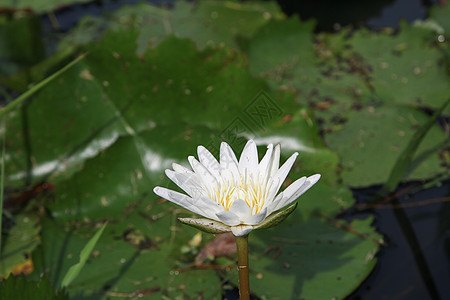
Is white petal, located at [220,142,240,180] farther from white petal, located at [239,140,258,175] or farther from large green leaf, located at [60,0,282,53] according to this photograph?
large green leaf, located at [60,0,282,53]

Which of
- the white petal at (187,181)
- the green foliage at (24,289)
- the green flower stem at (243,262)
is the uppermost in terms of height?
the white petal at (187,181)

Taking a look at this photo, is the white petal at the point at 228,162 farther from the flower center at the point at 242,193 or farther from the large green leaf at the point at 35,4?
the large green leaf at the point at 35,4

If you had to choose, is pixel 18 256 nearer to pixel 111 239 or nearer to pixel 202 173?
pixel 111 239

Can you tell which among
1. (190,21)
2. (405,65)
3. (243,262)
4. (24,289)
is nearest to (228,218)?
(243,262)

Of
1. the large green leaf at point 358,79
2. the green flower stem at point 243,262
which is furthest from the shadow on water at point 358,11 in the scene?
the green flower stem at point 243,262

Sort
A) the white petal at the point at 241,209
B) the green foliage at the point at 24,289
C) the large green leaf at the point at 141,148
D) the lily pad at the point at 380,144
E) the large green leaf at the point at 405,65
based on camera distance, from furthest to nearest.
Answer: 1. the large green leaf at the point at 405,65
2. the lily pad at the point at 380,144
3. the large green leaf at the point at 141,148
4. the green foliage at the point at 24,289
5. the white petal at the point at 241,209

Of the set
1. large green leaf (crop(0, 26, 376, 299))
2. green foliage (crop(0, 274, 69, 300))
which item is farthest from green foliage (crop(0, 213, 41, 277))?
green foliage (crop(0, 274, 69, 300))
